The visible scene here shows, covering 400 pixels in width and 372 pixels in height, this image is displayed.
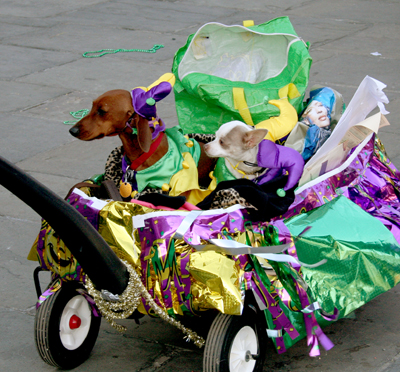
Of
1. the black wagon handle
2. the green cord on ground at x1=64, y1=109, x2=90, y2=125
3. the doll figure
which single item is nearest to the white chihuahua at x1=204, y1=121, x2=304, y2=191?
the doll figure

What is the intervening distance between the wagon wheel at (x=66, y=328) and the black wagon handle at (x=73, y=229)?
309 millimetres

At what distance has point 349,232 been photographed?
298 cm

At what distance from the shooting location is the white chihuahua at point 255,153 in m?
3.20

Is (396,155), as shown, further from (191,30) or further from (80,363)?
(191,30)

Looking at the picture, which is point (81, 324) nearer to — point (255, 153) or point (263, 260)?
point (263, 260)

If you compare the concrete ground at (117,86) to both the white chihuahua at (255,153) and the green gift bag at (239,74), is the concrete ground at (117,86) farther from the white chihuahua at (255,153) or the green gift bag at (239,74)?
the green gift bag at (239,74)

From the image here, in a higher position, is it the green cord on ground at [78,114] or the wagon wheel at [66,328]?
the wagon wheel at [66,328]

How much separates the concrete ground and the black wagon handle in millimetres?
685

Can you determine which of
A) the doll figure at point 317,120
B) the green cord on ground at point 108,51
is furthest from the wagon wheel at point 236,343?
the green cord on ground at point 108,51

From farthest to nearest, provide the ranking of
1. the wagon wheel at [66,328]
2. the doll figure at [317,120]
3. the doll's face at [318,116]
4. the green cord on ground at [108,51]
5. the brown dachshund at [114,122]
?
the green cord on ground at [108,51], the doll's face at [318,116], the doll figure at [317,120], the brown dachshund at [114,122], the wagon wheel at [66,328]

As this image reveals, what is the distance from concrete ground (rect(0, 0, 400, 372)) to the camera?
10.5ft

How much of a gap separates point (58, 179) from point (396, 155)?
3.00 meters

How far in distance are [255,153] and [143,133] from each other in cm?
59

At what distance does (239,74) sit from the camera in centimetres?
446
